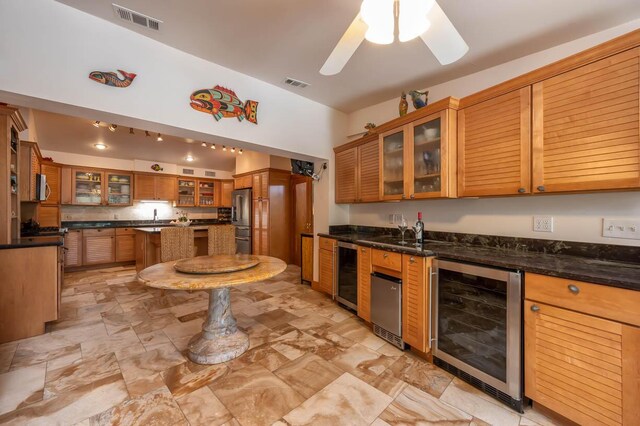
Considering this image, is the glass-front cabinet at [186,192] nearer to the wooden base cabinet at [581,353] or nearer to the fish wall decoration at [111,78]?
the fish wall decoration at [111,78]

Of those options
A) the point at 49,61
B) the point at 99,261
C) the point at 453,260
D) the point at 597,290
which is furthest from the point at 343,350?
the point at 99,261

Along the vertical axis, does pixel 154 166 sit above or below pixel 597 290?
above

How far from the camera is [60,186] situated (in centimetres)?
522

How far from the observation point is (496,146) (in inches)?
80.2

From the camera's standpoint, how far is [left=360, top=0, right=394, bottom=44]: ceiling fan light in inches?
45.6

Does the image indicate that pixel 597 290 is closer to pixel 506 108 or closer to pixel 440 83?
pixel 506 108

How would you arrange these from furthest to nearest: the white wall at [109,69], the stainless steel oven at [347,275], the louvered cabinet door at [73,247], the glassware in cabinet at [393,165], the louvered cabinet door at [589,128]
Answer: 1. the louvered cabinet door at [73,247]
2. the stainless steel oven at [347,275]
3. the glassware in cabinet at [393,165]
4. the white wall at [109,69]
5. the louvered cabinet door at [589,128]

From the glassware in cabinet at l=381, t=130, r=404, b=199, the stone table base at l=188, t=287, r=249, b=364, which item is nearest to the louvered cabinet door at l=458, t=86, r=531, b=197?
the glassware in cabinet at l=381, t=130, r=404, b=199

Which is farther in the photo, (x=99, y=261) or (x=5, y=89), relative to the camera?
(x=99, y=261)

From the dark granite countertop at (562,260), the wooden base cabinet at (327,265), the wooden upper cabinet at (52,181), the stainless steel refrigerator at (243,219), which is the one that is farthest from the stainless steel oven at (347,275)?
the wooden upper cabinet at (52,181)

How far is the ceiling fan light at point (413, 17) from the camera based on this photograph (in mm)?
1147

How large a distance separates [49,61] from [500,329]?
3.67 metres

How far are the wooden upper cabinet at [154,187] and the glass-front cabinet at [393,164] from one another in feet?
19.1

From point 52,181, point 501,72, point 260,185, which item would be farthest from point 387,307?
point 52,181
